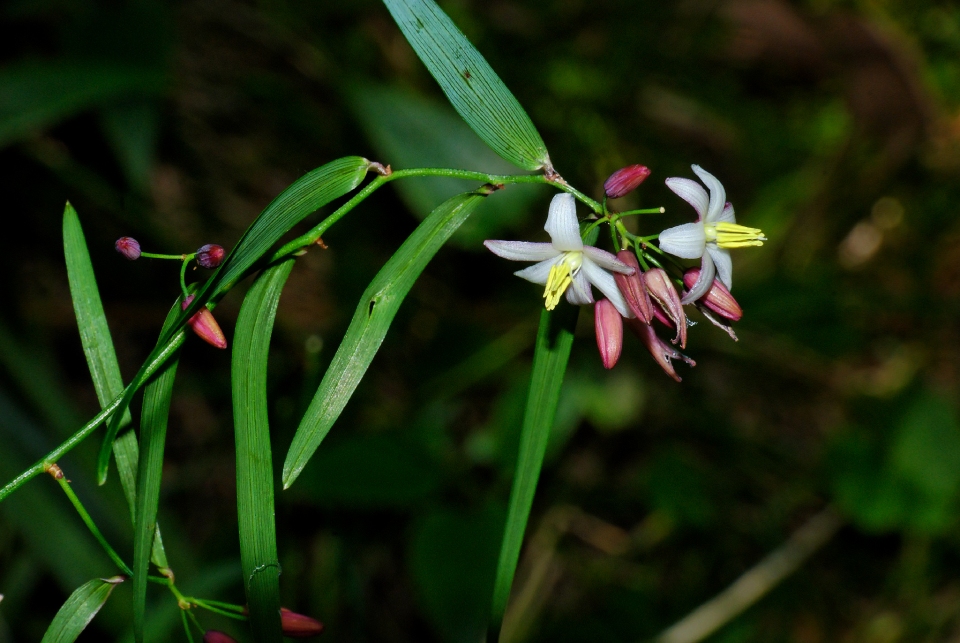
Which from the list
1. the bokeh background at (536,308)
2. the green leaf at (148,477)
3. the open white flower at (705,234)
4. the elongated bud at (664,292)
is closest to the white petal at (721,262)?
the open white flower at (705,234)

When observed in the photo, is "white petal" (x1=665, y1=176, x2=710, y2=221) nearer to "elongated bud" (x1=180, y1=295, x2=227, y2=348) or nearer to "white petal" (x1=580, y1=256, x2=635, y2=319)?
"white petal" (x1=580, y1=256, x2=635, y2=319)

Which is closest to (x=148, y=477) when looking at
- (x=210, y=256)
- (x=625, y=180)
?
(x=210, y=256)

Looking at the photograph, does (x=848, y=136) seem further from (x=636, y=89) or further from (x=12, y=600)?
(x=12, y=600)

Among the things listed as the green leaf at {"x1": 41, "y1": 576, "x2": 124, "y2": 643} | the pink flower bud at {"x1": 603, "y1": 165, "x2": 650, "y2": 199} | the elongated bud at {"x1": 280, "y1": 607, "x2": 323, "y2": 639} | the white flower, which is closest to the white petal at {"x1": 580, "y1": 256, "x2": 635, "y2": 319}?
the white flower

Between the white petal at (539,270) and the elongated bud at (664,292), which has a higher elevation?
the white petal at (539,270)

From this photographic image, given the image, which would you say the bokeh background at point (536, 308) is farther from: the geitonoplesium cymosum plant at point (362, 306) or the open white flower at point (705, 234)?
the open white flower at point (705, 234)

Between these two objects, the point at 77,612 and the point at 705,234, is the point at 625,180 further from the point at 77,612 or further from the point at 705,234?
the point at 77,612
